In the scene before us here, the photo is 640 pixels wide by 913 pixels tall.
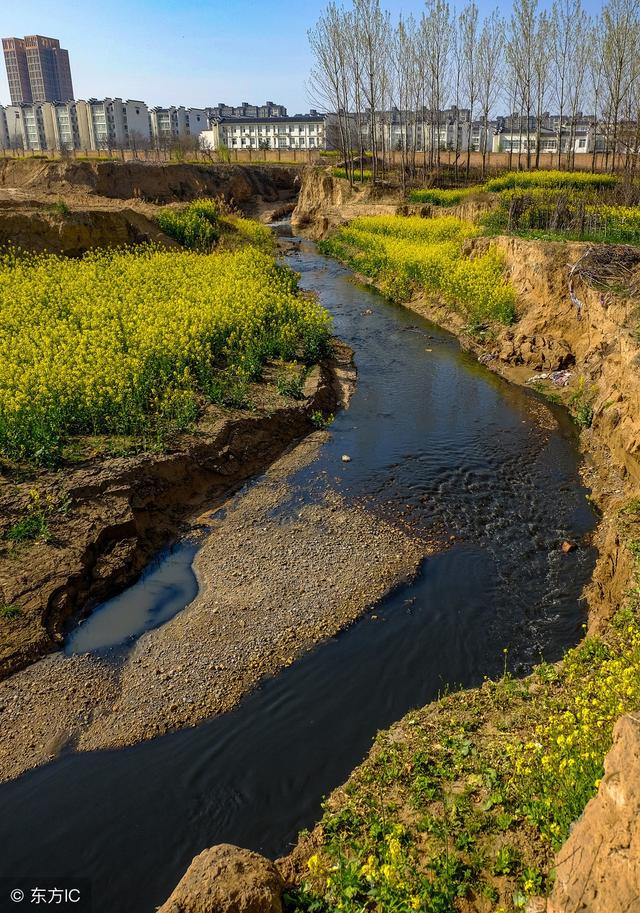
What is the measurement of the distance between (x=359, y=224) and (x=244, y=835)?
121 feet

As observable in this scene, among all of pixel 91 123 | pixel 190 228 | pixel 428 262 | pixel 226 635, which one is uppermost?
pixel 91 123

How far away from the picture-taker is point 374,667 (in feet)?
26.9

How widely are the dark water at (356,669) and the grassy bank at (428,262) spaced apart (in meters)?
7.94

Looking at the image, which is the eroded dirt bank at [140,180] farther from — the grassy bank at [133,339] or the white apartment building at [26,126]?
the white apartment building at [26,126]

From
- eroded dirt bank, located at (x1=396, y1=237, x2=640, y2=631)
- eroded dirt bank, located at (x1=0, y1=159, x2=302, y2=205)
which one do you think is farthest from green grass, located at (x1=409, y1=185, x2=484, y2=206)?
eroded dirt bank, located at (x1=0, y1=159, x2=302, y2=205)

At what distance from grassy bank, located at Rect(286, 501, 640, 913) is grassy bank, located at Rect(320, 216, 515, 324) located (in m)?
16.5

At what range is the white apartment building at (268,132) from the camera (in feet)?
369

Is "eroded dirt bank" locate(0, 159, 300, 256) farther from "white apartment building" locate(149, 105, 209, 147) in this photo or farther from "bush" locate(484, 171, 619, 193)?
"white apartment building" locate(149, 105, 209, 147)

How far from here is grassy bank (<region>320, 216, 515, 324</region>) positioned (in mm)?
22203

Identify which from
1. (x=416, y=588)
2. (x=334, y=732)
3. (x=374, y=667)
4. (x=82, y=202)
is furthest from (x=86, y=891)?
(x=82, y=202)

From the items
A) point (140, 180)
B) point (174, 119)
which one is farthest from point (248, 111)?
point (140, 180)

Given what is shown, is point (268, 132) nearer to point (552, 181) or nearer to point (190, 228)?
point (552, 181)

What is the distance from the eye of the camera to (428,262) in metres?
26.5

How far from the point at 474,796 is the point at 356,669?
2.77 meters
